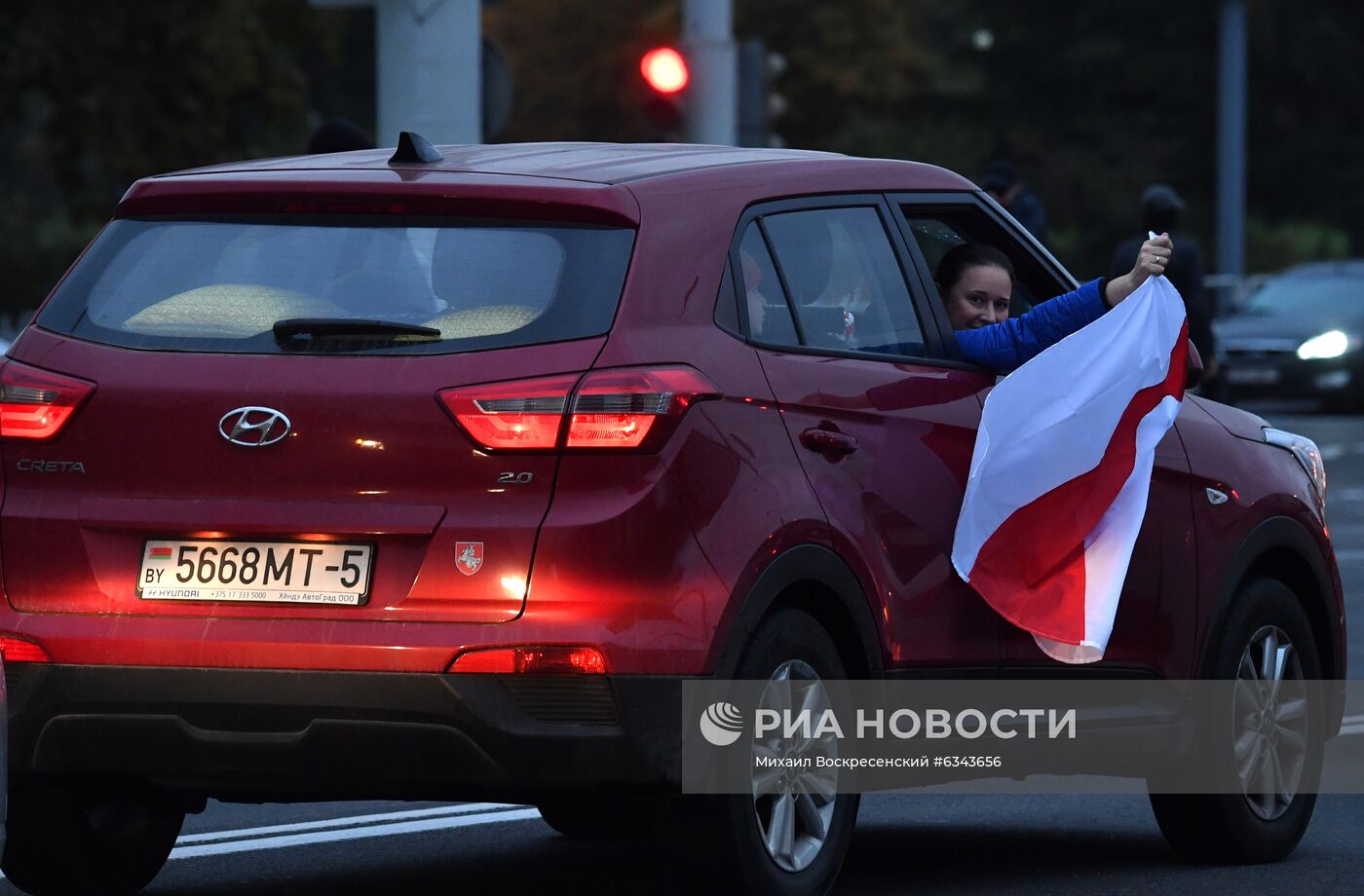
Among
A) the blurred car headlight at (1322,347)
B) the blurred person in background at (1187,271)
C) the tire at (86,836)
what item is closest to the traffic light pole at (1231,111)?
the blurred car headlight at (1322,347)

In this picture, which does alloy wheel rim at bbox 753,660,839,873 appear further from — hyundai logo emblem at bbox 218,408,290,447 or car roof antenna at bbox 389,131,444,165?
car roof antenna at bbox 389,131,444,165

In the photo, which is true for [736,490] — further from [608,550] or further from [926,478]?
[926,478]

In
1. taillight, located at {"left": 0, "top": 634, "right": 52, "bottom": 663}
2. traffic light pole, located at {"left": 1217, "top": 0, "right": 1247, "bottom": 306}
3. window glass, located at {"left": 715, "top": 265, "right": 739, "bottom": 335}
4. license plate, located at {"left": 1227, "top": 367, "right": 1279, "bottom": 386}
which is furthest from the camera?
traffic light pole, located at {"left": 1217, "top": 0, "right": 1247, "bottom": 306}

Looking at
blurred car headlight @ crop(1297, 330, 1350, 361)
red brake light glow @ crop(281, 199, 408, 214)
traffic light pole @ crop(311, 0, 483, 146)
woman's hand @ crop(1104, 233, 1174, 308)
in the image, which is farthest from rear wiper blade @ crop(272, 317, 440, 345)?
blurred car headlight @ crop(1297, 330, 1350, 361)

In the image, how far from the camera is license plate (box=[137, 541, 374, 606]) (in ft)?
18.1

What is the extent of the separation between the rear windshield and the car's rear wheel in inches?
30.4

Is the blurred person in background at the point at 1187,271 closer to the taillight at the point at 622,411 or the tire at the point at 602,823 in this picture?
the tire at the point at 602,823

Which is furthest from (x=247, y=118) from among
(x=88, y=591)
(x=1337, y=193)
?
(x=1337, y=193)

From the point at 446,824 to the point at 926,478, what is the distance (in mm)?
2286

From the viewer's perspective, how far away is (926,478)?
20.7ft

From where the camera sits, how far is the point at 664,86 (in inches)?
645

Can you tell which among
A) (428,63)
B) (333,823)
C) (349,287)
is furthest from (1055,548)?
(428,63)

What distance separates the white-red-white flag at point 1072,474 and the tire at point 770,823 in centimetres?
63

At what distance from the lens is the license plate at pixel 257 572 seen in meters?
5.51
